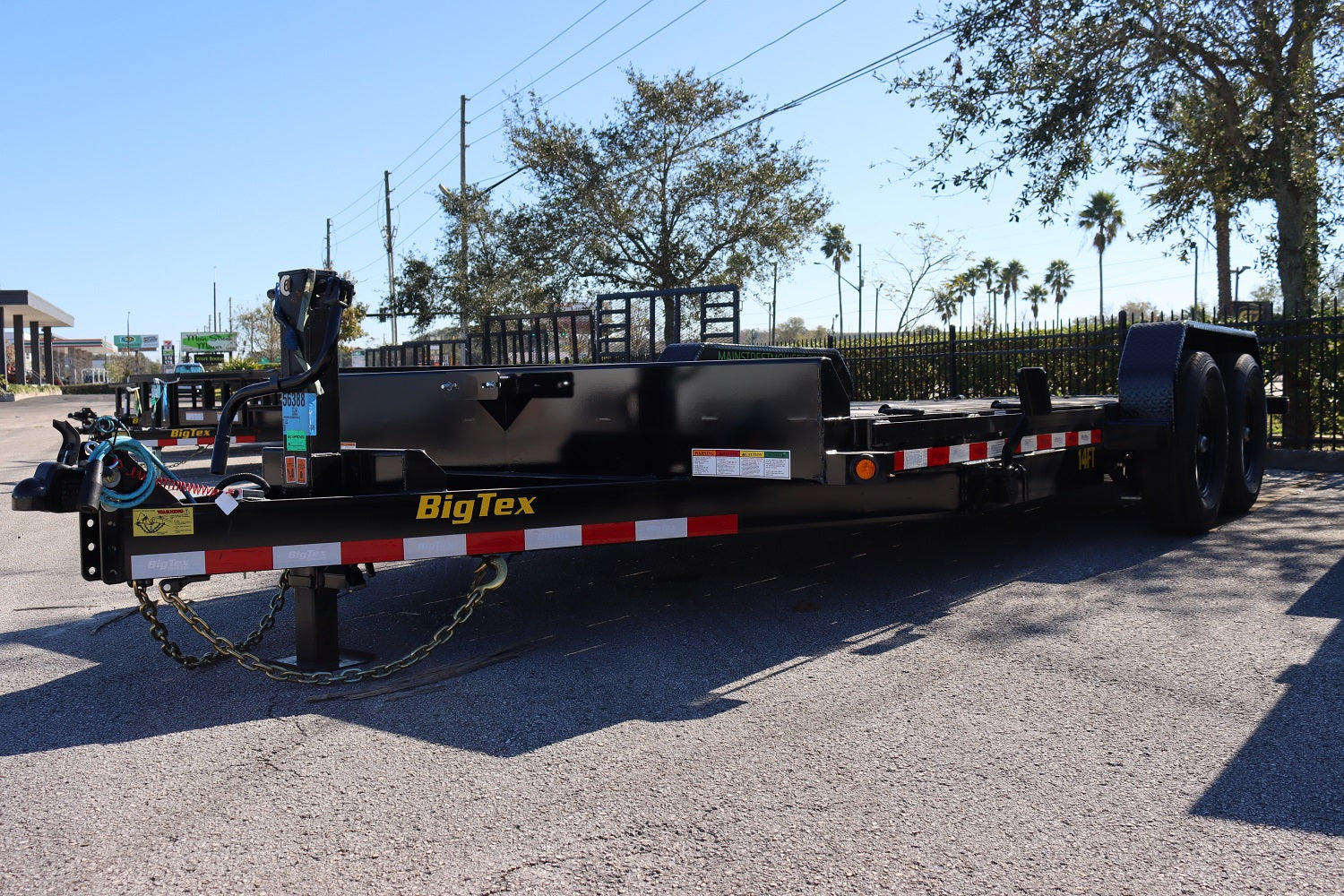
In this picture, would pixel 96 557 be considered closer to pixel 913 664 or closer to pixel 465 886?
pixel 465 886

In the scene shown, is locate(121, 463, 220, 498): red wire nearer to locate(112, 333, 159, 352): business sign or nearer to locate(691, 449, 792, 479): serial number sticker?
locate(691, 449, 792, 479): serial number sticker

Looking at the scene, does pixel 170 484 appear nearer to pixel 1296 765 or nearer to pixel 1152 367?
pixel 1296 765

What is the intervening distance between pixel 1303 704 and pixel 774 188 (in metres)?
22.7

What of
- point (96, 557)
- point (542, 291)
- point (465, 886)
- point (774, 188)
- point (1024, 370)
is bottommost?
point (465, 886)

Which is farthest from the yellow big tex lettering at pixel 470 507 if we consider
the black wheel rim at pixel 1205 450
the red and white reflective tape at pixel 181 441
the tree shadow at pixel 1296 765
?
the red and white reflective tape at pixel 181 441

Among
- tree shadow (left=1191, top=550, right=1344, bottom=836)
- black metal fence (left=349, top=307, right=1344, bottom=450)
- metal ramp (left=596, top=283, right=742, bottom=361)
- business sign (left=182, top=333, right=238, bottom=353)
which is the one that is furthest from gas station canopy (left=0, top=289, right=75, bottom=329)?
tree shadow (left=1191, top=550, right=1344, bottom=836)

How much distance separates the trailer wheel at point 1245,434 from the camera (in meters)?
8.16

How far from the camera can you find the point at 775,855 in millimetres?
2889

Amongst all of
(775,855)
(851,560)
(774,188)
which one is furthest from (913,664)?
(774,188)

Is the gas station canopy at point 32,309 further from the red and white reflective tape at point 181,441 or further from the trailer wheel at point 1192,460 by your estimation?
the trailer wheel at point 1192,460

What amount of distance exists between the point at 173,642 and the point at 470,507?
57.4 inches

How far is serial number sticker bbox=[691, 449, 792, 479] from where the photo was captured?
4.85 meters

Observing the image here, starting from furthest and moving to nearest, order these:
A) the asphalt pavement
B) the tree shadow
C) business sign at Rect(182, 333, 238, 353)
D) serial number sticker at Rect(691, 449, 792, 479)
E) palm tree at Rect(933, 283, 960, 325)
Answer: business sign at Rect(182, 333, 238, 353), palm tree at Rect(933, 283, 960, 325), serial number sticker at Rect(691, 449, 792, 479), the tree shadow, the asphalt pavement

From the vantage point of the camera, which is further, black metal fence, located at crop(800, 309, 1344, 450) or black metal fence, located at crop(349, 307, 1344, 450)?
black metal fence, located at crop(800, 309, 1344, 450)
